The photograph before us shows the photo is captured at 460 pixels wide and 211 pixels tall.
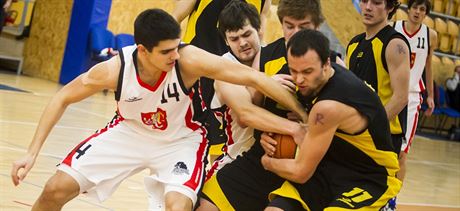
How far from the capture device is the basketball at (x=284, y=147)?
4.88 meters

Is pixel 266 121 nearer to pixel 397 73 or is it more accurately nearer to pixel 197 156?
pixel 197 156

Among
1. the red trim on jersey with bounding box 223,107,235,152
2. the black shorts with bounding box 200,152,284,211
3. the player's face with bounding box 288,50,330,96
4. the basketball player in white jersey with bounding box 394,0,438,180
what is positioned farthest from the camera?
the basketball player in white jersey with bounding box 394,0,438,180

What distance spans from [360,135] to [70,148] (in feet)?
16.5

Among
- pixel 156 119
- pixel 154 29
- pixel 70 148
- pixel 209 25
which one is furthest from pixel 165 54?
pixel 70 148

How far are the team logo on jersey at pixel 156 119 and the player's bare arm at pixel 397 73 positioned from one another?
6.11 ft

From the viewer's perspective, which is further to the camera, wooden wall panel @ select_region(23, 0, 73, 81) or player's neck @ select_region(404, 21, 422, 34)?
wooden wall panel @ select_region(23, 0, 73, 81)

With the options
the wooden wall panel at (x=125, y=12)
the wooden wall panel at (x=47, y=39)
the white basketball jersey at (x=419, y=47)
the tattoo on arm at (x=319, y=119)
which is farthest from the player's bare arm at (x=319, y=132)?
the wooden wall panel at (x=47, y=39)

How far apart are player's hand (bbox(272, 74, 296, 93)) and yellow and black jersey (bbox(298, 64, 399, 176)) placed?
103 millimetres

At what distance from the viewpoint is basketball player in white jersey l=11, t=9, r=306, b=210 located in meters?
4.76

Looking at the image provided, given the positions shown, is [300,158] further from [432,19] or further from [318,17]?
[432,19]

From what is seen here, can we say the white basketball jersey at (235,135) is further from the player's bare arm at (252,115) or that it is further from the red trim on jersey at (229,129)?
the player's bare arm at (252,115)

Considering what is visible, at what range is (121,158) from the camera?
499cm

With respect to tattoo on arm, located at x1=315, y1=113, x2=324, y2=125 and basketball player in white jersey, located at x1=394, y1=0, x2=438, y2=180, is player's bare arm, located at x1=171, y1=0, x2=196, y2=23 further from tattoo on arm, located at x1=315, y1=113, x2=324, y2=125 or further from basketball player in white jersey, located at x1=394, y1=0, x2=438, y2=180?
basketball player in white jersey, located at x1=394, y1=0, x2=438, y2=180

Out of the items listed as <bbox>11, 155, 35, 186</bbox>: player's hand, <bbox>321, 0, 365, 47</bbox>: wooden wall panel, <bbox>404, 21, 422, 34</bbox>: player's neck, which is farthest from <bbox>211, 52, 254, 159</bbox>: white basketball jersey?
<bbox>321, 0, 365, 47</bbox>: wooden wall panel
